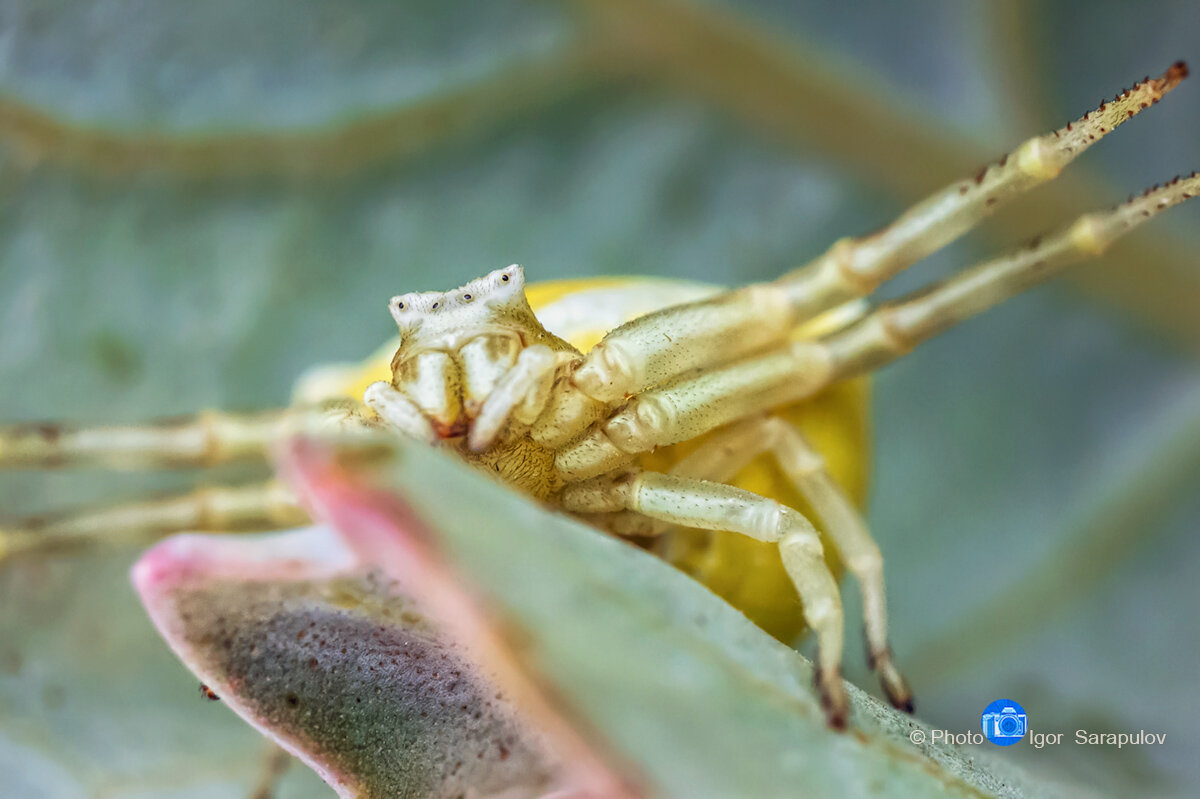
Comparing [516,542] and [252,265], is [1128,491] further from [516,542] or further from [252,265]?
[516,542]

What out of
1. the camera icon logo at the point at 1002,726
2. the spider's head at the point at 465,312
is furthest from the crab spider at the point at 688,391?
the camera icon logo at the point at 1002,726

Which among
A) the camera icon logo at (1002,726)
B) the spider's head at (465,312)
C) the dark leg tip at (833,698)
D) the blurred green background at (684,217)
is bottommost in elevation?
the dark leg tip at (833,698)

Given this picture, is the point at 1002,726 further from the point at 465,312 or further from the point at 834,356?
the point at 465,312

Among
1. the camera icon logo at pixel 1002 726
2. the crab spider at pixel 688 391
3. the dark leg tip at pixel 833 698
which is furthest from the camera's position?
the camera icon logo at pixel 1002 726

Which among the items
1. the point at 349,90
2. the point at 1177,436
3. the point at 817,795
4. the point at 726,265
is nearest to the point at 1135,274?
the point at 1177,436

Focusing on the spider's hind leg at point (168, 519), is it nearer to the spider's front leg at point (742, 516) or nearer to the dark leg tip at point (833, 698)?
the spider's front leg at point (742, 516)

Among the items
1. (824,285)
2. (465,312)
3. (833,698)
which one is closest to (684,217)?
(824,285)

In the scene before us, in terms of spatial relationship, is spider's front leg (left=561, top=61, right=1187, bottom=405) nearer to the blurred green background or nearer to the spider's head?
the spider's head
